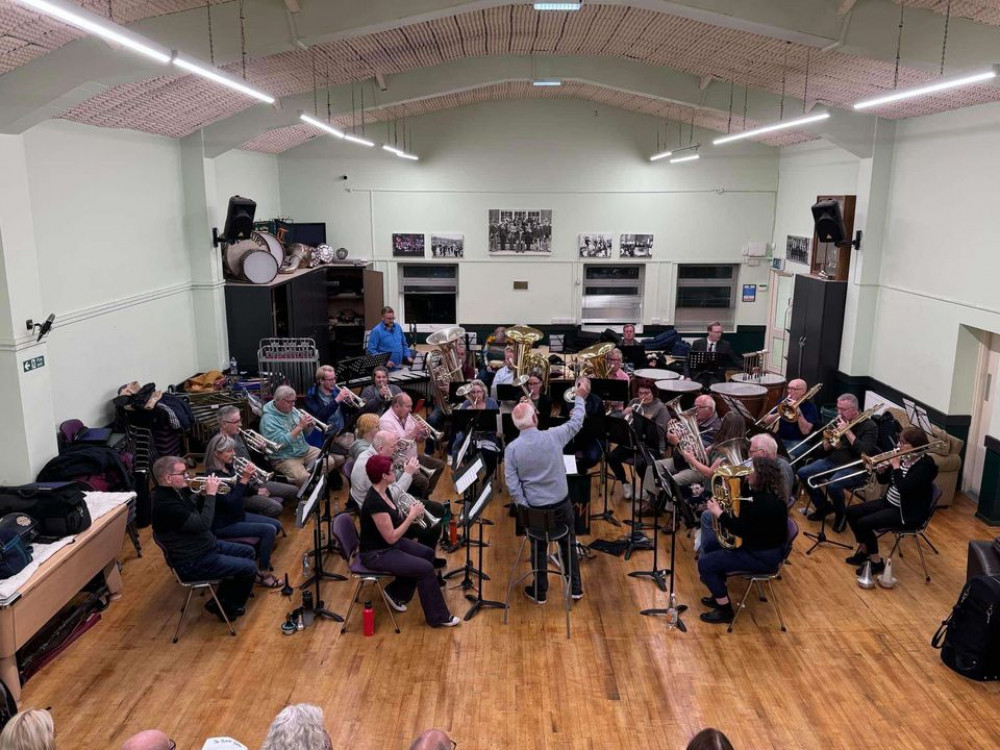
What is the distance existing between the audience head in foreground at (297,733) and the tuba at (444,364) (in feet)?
20.9

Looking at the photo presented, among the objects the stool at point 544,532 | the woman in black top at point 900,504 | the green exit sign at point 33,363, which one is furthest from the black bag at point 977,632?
the green exit sign at point 33,363

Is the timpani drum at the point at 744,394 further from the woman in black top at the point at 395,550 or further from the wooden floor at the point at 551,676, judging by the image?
the woman in black top at the point at 395,550

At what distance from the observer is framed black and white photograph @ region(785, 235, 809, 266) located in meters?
13.8

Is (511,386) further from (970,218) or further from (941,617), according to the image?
(970,218)

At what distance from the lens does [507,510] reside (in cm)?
870

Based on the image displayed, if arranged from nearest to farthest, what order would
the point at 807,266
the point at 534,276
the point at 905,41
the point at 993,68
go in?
the point at 993,68
the point at 905,41
the point at 807,266
the point at 534,276

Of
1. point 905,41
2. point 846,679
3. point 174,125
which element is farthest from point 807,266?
point 174,125

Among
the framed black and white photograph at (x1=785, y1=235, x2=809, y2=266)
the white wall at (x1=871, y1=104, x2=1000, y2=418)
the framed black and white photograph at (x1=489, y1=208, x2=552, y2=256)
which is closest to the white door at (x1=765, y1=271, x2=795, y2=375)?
the framed black and white photograph at (x1=785, y1=235, x2=809, y2=266)

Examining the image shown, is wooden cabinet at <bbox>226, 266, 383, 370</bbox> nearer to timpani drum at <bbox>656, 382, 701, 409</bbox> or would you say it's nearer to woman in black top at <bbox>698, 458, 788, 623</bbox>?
timpani drum at <bbox>656, 382, 701, 409</bbox>

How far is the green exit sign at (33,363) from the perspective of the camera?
6.71 m

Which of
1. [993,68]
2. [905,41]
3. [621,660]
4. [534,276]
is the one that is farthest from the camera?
[534,276]

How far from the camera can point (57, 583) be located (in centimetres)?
569

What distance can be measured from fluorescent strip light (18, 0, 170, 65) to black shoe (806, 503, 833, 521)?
7.27 metres

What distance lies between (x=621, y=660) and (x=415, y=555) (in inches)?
70.8
